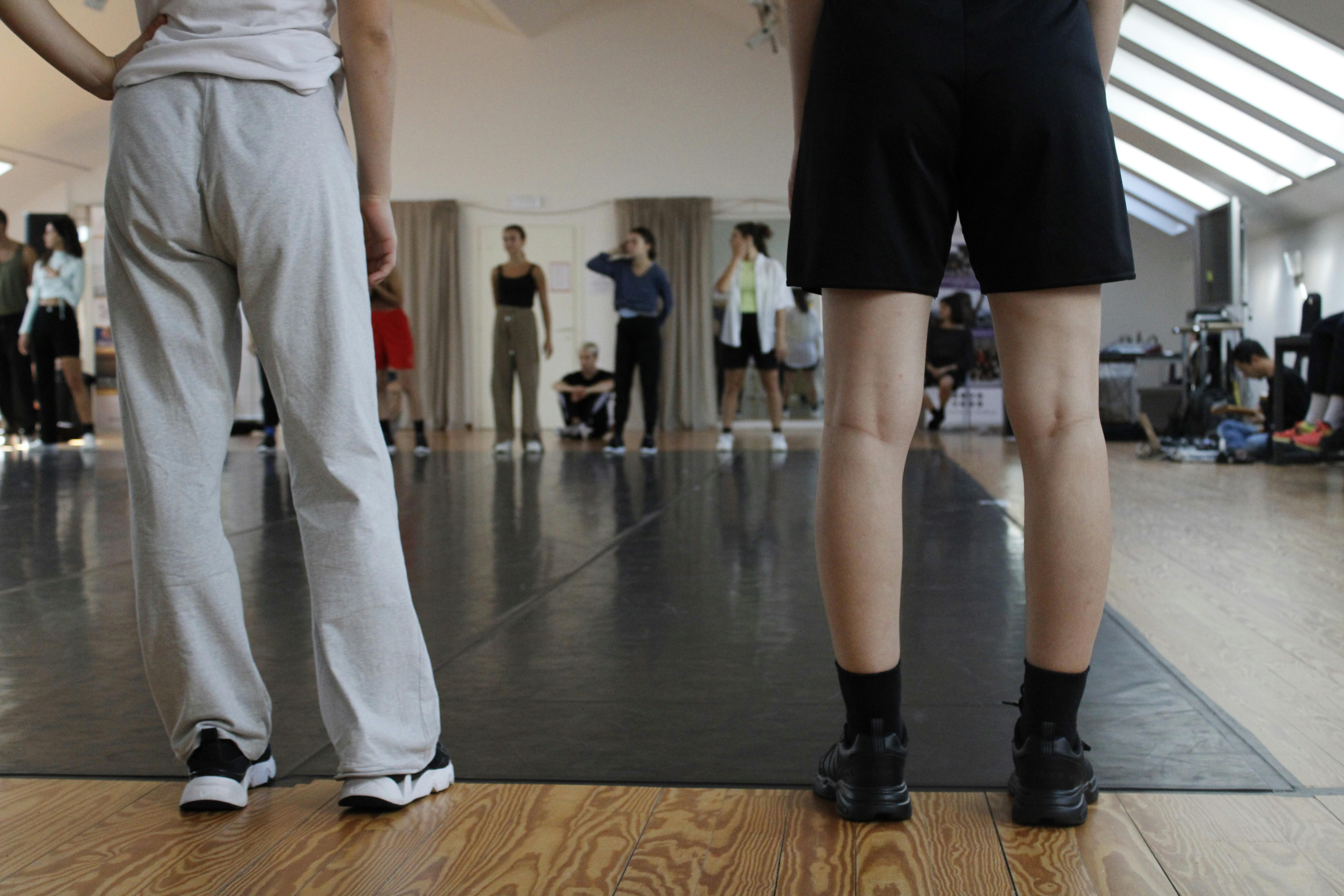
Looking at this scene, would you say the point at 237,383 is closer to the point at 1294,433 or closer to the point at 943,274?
the point at 943,274

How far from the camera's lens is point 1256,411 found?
573 centimetres

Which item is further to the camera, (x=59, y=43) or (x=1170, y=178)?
(x=1170, y=178)

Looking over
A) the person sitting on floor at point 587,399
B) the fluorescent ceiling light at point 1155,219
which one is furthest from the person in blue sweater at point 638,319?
the fluorescent ceiling light at point 1155,219

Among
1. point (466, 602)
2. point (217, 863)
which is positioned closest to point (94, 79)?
point (217, 863)

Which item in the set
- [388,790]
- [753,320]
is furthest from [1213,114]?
[388,790]

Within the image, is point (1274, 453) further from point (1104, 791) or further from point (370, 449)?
point (370, 449)

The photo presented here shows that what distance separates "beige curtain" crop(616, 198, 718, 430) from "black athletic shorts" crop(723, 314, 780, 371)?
321cm

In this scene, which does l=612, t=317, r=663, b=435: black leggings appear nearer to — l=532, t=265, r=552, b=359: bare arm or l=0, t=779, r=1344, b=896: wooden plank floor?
l=532, t=265, r=552, b=359: bare arm

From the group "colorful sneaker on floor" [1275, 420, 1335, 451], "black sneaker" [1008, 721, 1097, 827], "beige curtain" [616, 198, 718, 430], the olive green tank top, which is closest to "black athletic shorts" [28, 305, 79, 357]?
the olive green tank top

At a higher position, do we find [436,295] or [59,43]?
[436,295]

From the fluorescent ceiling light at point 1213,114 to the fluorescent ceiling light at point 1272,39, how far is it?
105 centimetres

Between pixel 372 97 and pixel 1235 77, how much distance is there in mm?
6289

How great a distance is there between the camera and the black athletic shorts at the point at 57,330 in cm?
687

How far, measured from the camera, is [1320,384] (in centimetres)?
490
